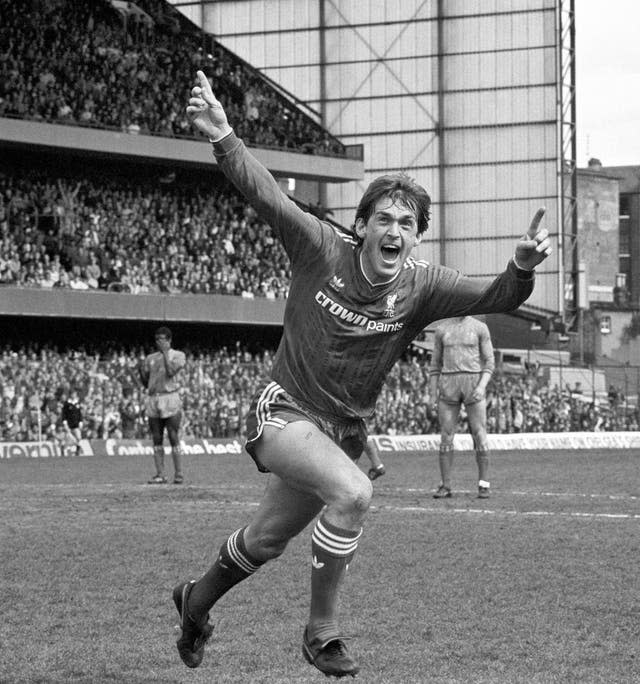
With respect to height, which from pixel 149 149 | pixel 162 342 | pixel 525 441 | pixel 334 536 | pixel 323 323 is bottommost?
pixel 525 441

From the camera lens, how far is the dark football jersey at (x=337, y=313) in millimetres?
6238

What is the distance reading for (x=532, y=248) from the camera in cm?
609

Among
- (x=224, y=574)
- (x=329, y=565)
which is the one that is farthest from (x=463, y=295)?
(x=224, y=574)

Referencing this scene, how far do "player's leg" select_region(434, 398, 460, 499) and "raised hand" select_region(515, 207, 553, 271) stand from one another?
9717mm

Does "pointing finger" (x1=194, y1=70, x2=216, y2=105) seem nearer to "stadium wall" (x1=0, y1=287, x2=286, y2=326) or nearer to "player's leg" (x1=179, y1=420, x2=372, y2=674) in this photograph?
"player's leg" (x1=179, y1=420, x2=372, y2=674)

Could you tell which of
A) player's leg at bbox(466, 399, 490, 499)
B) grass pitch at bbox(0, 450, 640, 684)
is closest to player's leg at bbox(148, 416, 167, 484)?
grass pitch at bbox(0, 450, 640, 684)

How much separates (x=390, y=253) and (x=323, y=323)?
0.43 metres

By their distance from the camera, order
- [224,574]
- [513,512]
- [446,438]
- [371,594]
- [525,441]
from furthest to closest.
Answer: [525,441]
[446,438]
[513,512]
[371,594]
[224,574]

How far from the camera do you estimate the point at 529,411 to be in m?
41.0

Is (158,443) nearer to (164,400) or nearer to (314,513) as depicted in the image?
(164,400)

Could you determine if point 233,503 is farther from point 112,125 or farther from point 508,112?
point 508,112

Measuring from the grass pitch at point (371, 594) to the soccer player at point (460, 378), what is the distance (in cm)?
55

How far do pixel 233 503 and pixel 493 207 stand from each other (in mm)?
45778

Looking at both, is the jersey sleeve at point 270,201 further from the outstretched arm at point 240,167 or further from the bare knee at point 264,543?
the bare knee at point 264,543
